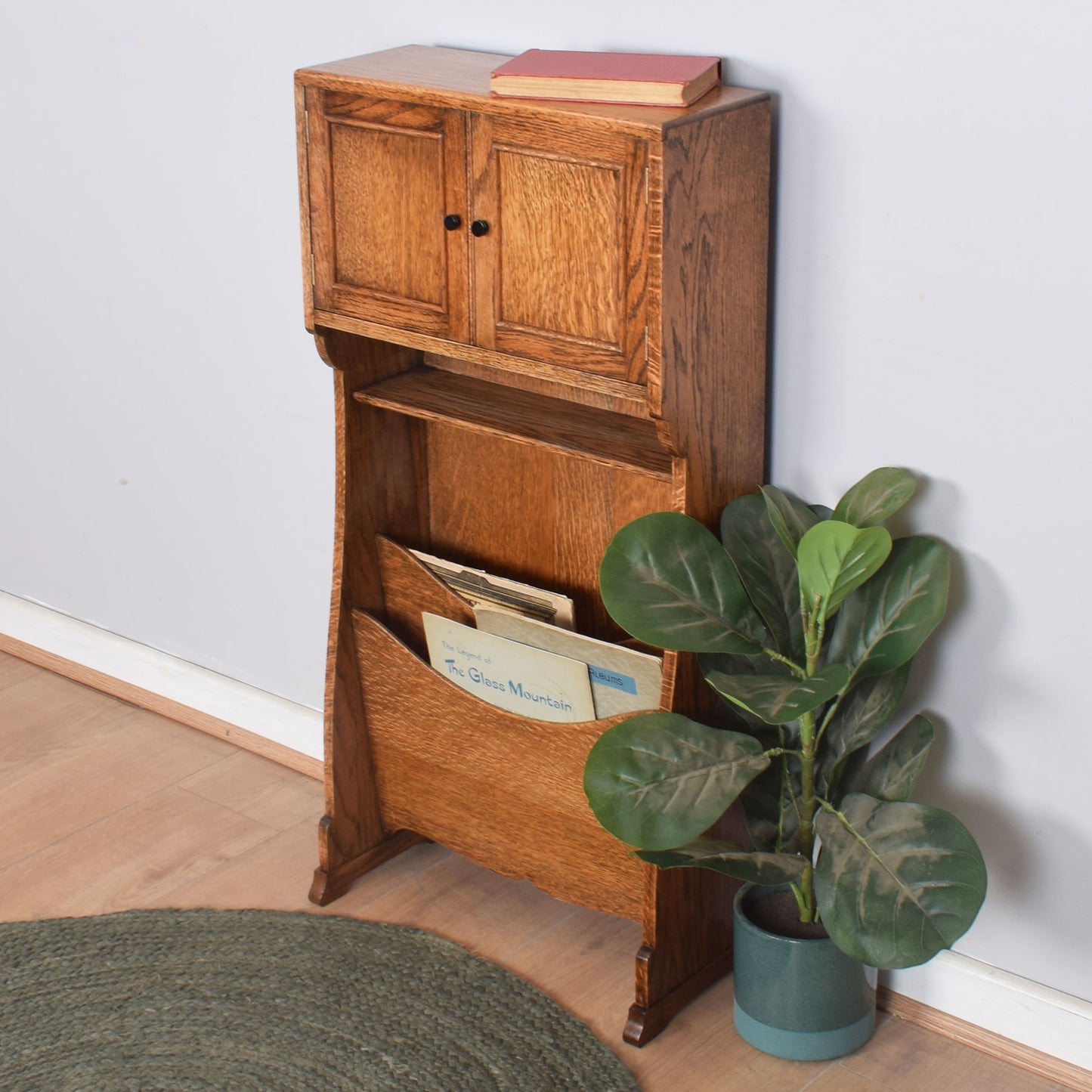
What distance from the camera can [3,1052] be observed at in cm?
184

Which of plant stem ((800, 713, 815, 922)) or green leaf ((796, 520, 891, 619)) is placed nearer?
green leaf ((796, 520, 891, 619))

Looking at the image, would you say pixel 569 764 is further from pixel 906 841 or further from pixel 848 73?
pixel 848 73

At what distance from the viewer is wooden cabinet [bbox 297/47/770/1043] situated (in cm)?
151

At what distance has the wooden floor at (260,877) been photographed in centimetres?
180

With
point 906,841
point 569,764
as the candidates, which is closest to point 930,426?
point 906,841

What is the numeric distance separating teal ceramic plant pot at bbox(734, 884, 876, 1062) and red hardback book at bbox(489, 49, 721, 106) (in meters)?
0.96

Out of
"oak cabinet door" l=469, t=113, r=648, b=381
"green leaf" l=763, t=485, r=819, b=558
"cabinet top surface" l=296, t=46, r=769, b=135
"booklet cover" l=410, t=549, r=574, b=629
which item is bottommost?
"booklet cover" l=410, t=549, r=574, b=629

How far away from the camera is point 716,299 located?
1.56 metres

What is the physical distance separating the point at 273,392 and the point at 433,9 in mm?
664

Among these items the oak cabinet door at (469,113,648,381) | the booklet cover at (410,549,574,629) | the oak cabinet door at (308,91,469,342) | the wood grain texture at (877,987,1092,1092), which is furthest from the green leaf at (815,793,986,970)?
the oak cabinet door at (308,91,469,342)

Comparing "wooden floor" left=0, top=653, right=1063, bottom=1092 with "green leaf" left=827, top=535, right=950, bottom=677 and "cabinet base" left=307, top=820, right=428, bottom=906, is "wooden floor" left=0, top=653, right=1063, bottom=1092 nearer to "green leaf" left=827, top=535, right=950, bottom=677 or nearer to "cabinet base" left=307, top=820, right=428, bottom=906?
"cabinet base" left=307, top=820, right=428, bottom=906

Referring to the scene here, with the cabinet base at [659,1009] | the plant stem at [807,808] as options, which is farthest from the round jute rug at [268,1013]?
the plant stem at [807,808]

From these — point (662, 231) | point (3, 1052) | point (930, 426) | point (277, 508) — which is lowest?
point (3, 1052)

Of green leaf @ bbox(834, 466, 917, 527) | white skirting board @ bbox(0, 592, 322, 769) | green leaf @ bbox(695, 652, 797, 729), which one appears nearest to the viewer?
green leaf @ bbox(834, 466, 917, 527)
